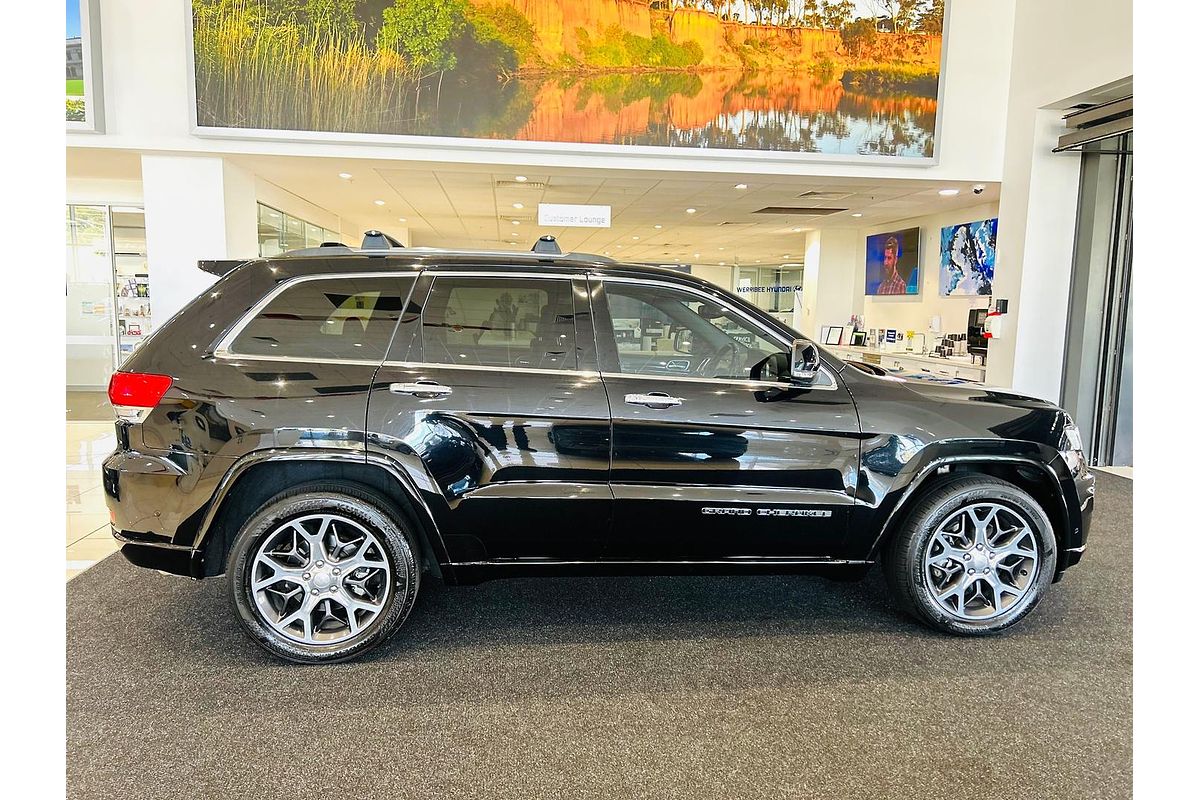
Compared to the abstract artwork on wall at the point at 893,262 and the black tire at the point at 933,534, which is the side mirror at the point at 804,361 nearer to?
the black tire at the point at 933,534

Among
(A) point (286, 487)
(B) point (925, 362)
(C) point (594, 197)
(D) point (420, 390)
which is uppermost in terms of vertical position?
(C) point (594, 197)

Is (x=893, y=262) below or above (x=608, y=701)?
above

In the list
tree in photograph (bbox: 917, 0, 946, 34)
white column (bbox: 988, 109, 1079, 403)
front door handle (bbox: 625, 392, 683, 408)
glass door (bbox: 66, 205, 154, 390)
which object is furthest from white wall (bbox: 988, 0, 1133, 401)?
glass door (bbox: 66, 205, 154, 390)

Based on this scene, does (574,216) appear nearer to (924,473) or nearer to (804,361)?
(804,361)

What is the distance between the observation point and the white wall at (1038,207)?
22.8 feet

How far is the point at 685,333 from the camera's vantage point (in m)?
3.07

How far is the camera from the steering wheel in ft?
9.89

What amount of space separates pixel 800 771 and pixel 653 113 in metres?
6.53

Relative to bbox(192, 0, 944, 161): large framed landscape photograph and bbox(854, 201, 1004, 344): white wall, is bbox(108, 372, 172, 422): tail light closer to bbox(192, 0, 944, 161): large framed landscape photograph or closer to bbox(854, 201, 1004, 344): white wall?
bbox(192, 0, 944, 161): large framed landscape photograph

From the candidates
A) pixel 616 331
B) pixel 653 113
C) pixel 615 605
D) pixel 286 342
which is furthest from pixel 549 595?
pixel 653 113

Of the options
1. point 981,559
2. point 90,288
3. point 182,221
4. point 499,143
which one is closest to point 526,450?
point 981,559

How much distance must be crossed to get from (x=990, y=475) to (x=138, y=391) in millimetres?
3600

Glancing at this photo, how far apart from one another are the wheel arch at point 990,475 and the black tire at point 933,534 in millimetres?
36
